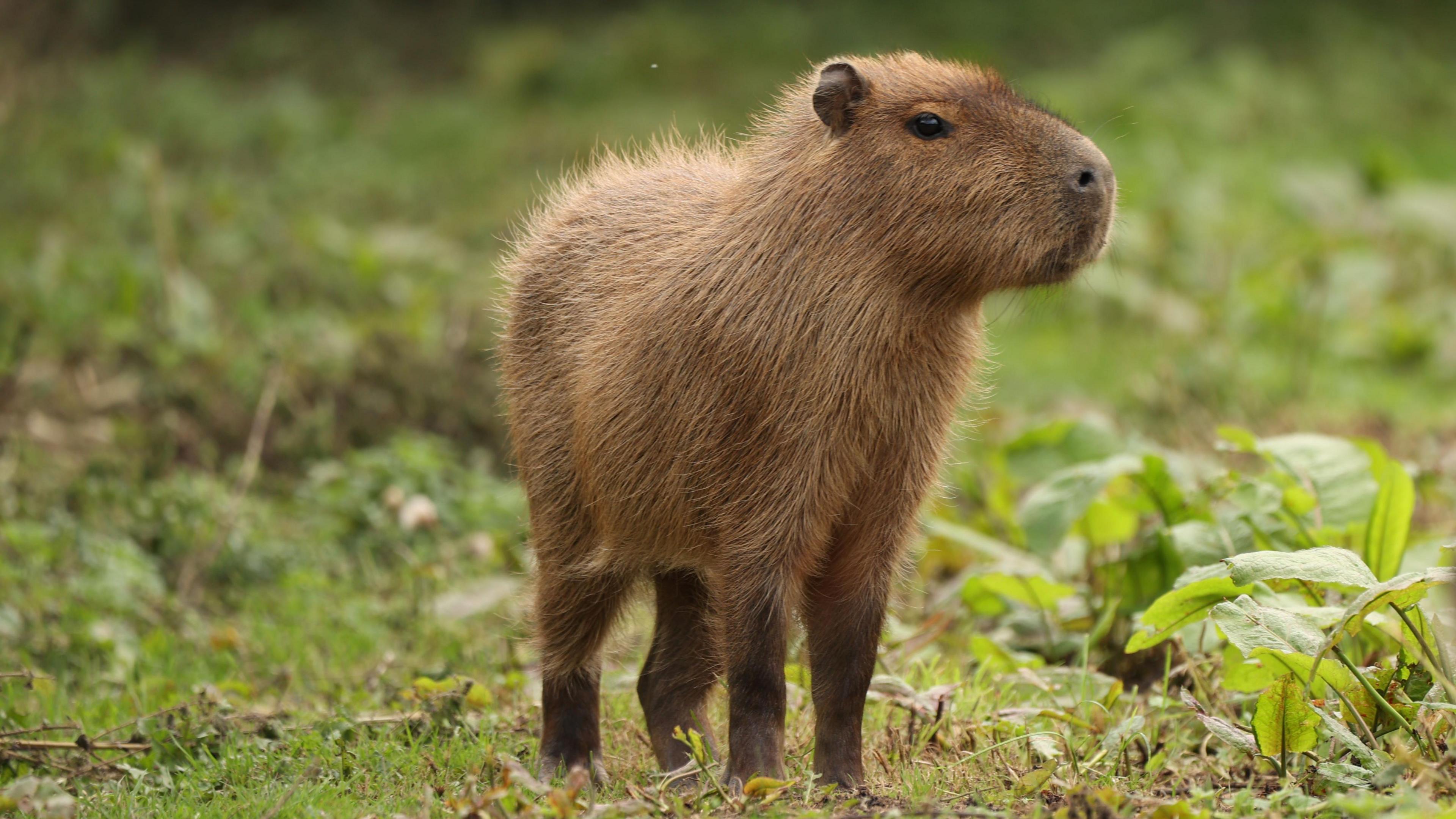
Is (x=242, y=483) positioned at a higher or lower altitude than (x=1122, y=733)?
higher

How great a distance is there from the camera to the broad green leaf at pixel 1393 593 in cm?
316

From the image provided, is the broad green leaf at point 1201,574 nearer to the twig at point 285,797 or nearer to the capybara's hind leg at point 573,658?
the capybara's hind leg at point 573,658

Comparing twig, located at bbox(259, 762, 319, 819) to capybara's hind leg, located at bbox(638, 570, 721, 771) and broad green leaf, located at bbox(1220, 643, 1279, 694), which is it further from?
broad green leaf, located at bbox(1220, 643, 1279, 694)

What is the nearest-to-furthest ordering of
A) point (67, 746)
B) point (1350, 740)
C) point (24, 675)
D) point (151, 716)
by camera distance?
point (1350, 740) → point (67, 746) → point (151, 716) → point (24, 675)

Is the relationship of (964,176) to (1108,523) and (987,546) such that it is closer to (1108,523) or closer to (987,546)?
(1108,523)

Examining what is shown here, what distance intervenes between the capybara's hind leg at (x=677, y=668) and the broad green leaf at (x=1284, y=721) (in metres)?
1.32

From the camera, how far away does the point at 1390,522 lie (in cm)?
419

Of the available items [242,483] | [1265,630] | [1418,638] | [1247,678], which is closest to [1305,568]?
[1265,630]

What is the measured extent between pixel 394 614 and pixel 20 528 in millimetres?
1527

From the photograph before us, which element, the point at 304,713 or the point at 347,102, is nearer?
the point at 304,713

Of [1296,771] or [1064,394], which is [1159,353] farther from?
[1296,771]

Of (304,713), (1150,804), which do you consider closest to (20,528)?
(304,713)

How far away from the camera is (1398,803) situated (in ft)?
9.49

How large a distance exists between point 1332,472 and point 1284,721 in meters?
1.36
